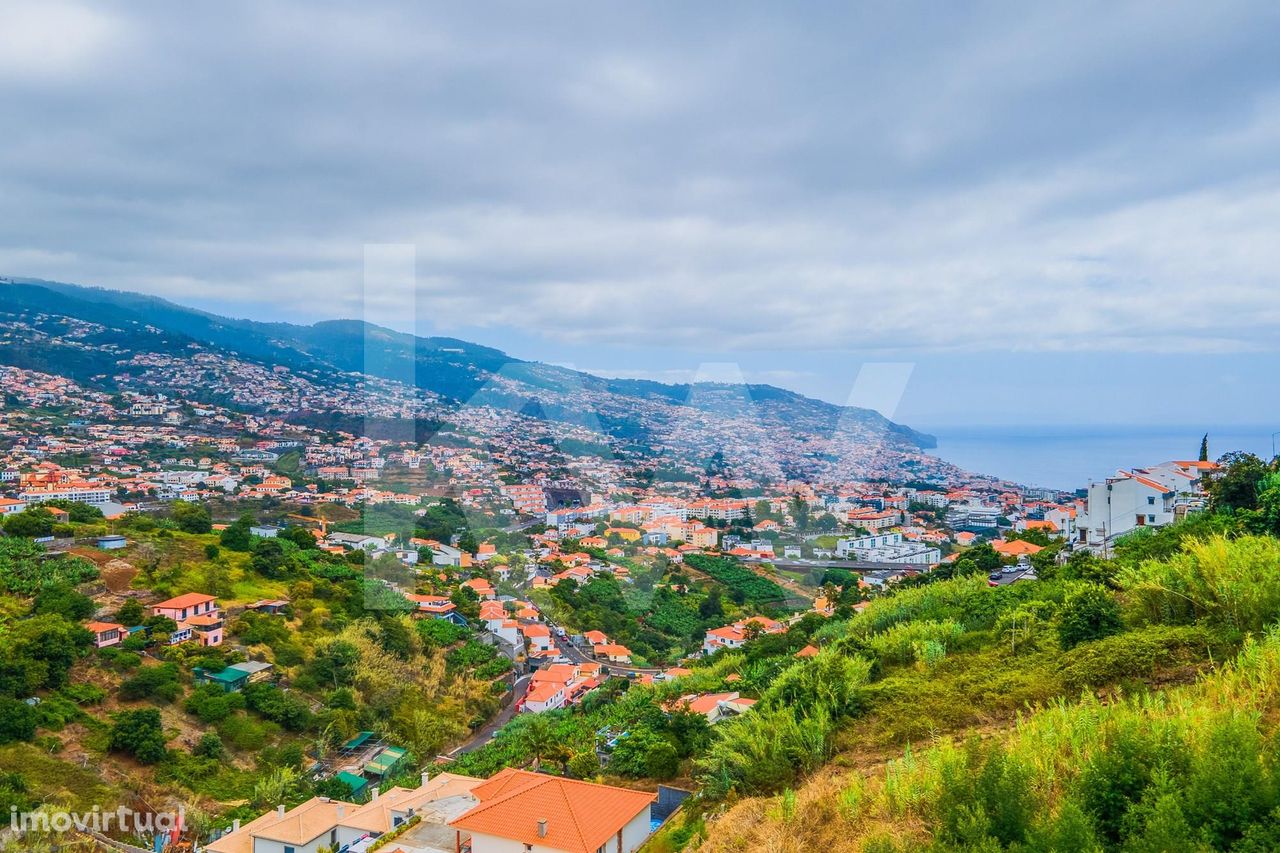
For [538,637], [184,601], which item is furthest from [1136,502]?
[184,601]

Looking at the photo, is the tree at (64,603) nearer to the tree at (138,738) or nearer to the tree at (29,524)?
the tree at (138,738)

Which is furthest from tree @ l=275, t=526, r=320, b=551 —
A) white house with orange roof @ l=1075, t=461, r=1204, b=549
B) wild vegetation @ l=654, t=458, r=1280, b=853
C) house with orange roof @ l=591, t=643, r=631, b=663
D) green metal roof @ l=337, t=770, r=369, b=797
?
white house with orange roof @ l=1075, t=461, r=1204, b=549

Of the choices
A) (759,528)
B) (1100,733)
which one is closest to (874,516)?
(759,528)

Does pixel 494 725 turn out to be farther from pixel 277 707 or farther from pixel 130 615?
pixel 130 615

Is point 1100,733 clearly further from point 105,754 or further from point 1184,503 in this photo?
point 1184,503

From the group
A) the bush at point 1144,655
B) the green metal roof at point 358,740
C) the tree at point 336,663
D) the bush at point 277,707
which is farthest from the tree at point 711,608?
the bush at point 1144,655
